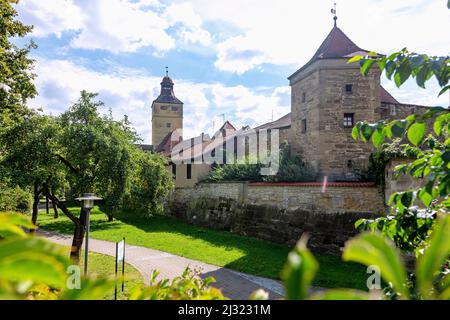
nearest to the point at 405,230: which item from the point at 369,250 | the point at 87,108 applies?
the point at 369,250

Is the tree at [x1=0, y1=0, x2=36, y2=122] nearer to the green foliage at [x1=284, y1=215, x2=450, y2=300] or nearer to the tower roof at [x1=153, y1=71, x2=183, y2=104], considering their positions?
the green foliage at [x1=284, y1=215, x2=450, y2=300]

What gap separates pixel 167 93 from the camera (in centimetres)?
5281

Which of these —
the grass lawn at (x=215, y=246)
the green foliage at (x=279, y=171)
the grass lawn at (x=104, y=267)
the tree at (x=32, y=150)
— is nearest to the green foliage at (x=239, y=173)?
the green foliage at (x=279, y=171)

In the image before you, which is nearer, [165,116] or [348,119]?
[348,119]

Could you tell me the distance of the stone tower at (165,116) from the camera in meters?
51.2

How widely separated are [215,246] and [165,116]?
39166 millimetres

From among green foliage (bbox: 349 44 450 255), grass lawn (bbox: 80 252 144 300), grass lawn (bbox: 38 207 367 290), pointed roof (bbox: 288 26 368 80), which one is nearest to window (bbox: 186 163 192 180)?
grass lawn (bbox: 38 207 367 290)

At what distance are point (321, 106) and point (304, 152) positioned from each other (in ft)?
8.81

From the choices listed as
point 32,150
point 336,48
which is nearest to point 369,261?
point 32,150

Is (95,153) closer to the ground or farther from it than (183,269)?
farther from it

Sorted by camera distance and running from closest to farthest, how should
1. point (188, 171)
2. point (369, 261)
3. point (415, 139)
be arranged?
point (369, 261) < point (415, 139) < point (188, 171)

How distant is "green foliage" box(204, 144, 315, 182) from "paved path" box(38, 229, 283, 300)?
22.2ft

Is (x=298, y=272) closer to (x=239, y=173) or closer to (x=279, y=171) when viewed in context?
(x=279, y=171)
